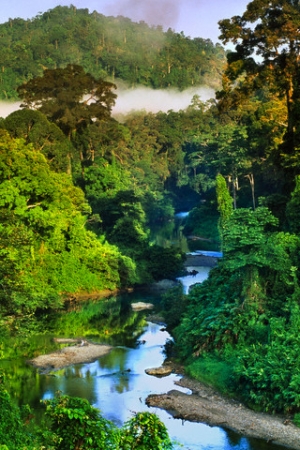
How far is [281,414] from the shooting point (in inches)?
936

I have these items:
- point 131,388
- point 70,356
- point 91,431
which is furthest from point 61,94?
point 91,431

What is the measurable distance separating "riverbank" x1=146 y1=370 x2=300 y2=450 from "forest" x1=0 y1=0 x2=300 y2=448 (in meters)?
0.53

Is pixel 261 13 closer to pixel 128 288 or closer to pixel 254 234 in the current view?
pixel 254 234

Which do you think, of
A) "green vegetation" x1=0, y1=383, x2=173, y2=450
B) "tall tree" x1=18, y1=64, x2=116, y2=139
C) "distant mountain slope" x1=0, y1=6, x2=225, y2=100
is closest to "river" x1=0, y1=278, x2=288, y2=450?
"green vegetation" x1=0, y1=383, x2=173, y2=450

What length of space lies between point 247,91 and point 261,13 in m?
4.20

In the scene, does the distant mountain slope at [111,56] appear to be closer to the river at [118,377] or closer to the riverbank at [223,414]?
the river at [118,377]

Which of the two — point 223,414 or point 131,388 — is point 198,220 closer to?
point 131,388

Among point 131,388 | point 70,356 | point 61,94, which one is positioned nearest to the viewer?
point 131,388

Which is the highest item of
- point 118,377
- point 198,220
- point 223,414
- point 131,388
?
point 198,220

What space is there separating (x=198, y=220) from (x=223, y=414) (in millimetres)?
50897

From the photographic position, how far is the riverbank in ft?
73.0

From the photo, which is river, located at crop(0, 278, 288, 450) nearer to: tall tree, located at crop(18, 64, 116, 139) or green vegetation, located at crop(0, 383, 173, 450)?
green vegetation, located at crop(0, 383, 173, 450)

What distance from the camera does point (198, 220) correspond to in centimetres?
7438

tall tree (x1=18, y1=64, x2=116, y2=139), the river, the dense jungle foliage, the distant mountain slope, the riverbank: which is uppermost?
the distant mountain slope
